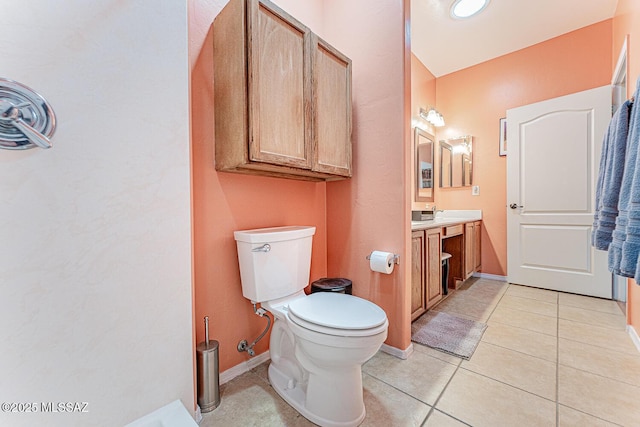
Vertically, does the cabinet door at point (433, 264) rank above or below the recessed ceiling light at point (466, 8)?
below

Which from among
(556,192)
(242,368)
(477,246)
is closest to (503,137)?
(556,192)

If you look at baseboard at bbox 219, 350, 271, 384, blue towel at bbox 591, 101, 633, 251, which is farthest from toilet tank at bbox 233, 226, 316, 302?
blue towel at bbox 591, 101, 633, 251

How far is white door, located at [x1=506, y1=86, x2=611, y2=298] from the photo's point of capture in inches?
95.4

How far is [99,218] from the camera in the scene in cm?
84

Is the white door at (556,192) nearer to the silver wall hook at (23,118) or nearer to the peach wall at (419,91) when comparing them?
the peach wall at (419,91)

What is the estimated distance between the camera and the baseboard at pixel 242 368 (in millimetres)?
1325

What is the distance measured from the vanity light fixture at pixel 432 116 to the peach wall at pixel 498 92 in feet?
0.78

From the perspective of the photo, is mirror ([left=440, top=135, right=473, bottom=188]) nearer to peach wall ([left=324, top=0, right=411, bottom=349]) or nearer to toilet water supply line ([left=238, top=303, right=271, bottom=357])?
peach wall ([left=324, top=0, right=411, bottom=349])

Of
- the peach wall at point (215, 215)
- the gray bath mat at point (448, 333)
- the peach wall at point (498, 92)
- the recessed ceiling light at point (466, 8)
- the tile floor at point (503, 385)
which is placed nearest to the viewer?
the tile floor at point (503, 385)

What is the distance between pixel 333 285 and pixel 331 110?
1070 mm

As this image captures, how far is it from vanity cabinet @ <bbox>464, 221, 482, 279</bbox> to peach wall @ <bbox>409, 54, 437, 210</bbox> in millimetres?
570

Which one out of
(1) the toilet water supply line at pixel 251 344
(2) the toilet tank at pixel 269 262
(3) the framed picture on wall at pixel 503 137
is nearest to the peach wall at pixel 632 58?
(3) the framed picture on wall at pixel 503 137

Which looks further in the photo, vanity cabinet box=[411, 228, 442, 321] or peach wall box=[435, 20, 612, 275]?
peach wall box=[435, 20, 612, 275]

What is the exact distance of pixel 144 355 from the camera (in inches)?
36.2
